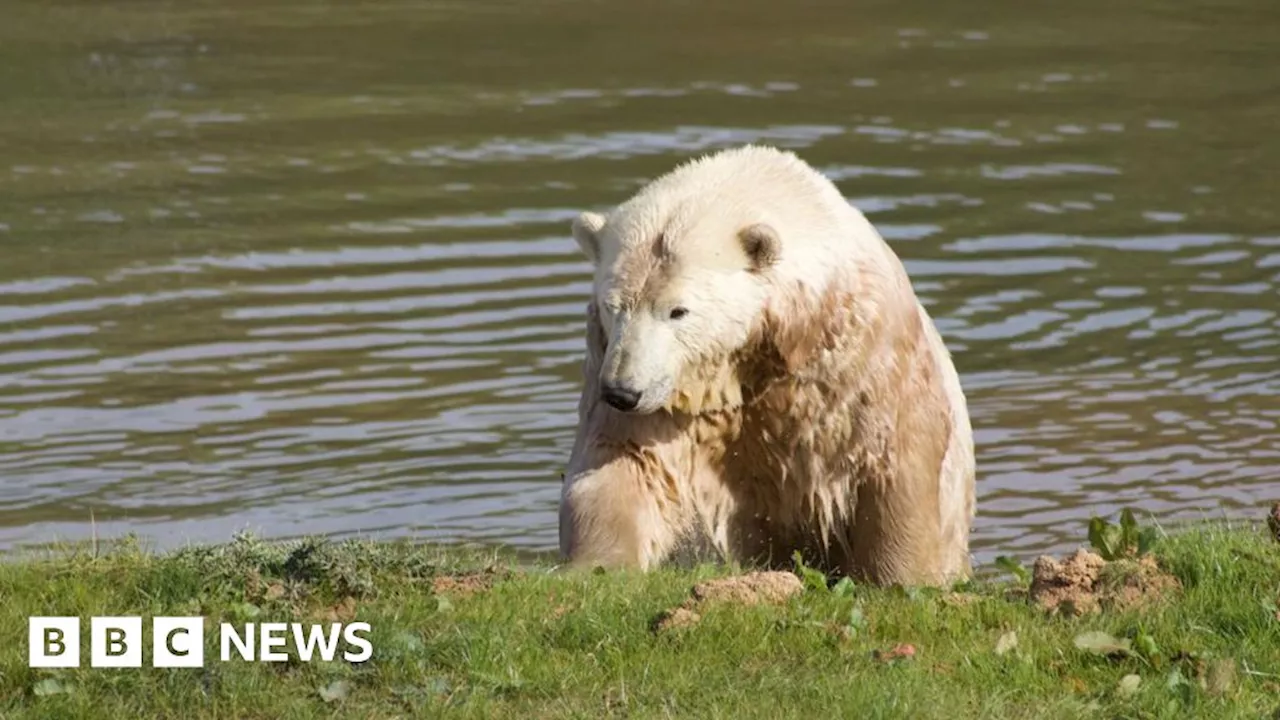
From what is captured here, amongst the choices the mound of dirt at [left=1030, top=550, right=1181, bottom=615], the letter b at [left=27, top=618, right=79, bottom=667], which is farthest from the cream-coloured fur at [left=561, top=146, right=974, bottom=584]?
the letter b at [left=27, top=618, right=79, bottom=667]

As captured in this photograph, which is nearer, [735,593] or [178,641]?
[178,641]

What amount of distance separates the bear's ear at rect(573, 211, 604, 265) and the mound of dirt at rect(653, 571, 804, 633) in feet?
5.89

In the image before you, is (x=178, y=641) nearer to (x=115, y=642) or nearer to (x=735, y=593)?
(x=115, y=642)

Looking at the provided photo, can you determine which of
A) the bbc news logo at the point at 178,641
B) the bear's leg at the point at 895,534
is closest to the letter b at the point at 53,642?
the bbc news logo at the point at 178,641

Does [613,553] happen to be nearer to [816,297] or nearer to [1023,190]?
[816,297]

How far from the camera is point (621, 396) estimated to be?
8.32 meters

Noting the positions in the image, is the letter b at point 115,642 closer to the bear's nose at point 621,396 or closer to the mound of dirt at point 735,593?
the mound of dirt at point 735,593

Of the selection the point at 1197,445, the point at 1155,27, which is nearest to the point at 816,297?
the point at 1197,445

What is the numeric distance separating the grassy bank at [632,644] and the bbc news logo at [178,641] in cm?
5

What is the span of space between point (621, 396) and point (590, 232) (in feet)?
3.06

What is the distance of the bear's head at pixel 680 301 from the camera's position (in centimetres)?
841

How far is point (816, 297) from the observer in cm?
869

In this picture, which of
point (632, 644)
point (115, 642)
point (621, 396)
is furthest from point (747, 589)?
point (115, 642)

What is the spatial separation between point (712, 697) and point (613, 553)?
85.7 inches
